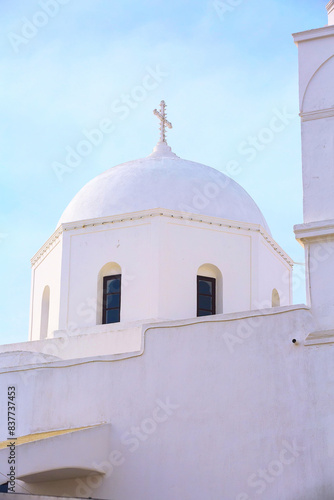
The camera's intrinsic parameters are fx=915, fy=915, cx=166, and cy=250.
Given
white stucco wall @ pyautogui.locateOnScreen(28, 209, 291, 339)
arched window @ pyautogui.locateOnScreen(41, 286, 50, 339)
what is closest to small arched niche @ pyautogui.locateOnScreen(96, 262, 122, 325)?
white stucco wall @ pyautogui.locateOnScreen(28, 209, 291, 339)

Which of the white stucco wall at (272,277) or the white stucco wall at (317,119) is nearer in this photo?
the white stucco wall at (317,119)

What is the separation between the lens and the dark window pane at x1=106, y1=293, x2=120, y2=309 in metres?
16.5

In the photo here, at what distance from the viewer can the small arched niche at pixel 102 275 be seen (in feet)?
54.1

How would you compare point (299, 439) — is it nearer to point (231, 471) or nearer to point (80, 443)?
point (231, 471)

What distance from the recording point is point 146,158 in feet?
60.7

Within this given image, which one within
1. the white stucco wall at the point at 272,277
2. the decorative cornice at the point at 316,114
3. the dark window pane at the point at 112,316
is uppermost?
the decorative cornice at the point at 316,114

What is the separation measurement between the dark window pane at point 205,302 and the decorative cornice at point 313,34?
551 centimetres

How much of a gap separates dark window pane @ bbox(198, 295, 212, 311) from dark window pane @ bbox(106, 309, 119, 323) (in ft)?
4.89

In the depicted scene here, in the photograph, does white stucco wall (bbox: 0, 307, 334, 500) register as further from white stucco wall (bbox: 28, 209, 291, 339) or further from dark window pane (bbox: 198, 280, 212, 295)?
dark window pane (bbox: 198, 280, 212, 295)

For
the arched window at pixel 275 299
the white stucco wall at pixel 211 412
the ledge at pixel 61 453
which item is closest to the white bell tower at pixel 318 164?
the white stucco wall at pixel 211 412

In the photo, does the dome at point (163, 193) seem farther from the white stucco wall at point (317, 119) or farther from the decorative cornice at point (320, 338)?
the decorative cornice at point (320, 338)

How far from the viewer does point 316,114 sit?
40.6 ft

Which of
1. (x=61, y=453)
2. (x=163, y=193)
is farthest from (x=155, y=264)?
(x=61, y=453)

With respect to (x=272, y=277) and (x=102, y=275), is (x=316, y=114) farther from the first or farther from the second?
(x=102, y=275)
